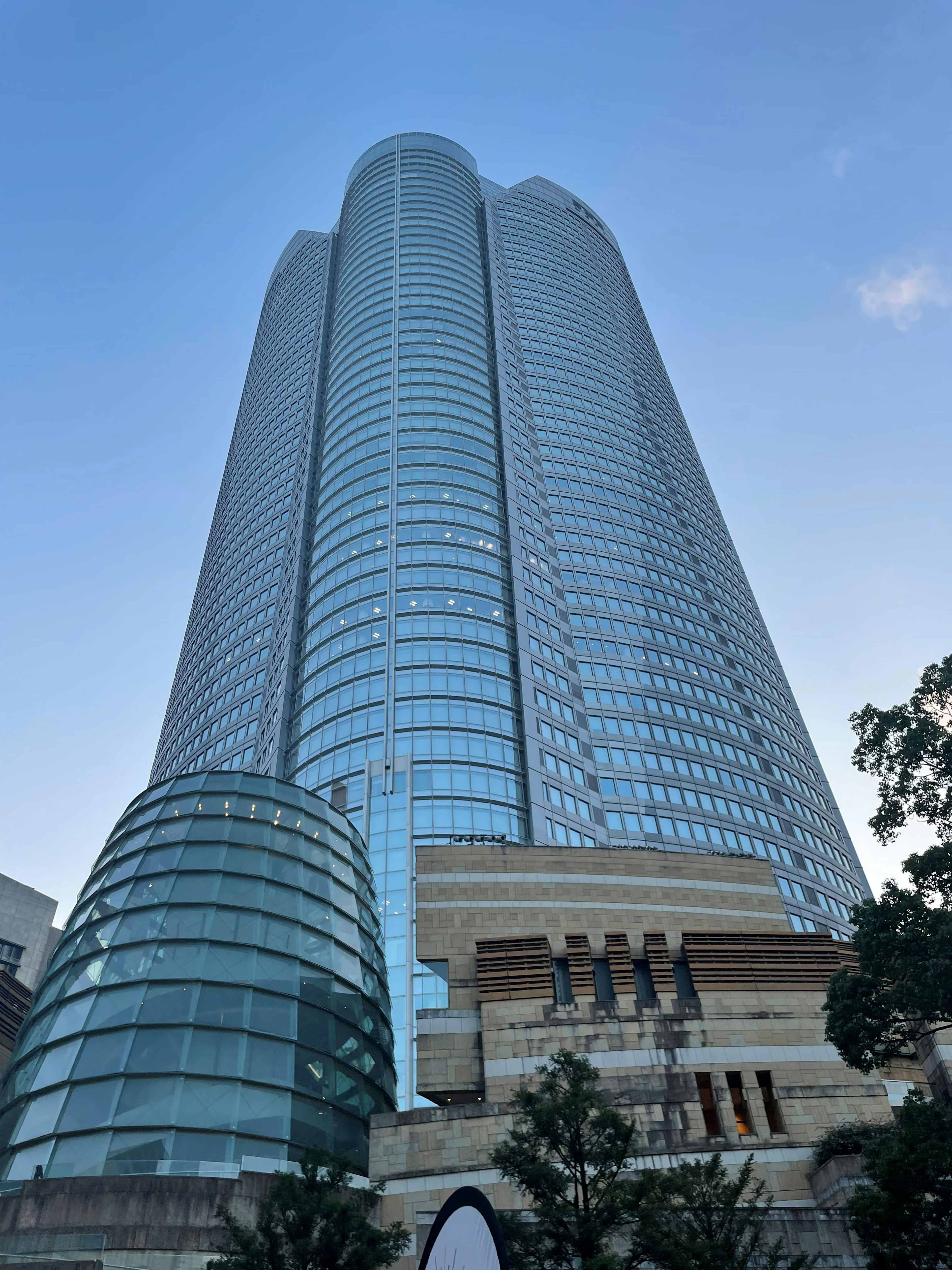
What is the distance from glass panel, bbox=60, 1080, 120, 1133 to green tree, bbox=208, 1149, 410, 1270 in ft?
27.4

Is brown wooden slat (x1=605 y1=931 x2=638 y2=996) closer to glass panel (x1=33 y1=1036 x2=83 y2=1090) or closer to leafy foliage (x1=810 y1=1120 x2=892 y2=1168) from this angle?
leafy foliage (x1=810 y1=1120 x2=892 y2=1168)

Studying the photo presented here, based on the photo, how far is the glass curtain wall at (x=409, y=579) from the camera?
6956 centimetres

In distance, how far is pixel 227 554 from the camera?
430 feet

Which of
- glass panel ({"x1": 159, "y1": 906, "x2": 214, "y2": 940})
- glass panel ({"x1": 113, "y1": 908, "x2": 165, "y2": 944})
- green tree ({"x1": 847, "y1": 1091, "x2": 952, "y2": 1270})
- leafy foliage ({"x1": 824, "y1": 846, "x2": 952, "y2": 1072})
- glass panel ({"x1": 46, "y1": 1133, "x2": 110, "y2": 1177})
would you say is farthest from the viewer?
glass panel ({"x1": 113, "y1": 908, "x2": 165, "y2": 944})

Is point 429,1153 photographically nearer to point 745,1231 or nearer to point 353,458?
point 745,1231

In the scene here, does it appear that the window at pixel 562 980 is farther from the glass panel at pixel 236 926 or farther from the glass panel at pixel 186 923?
the glass panel at pixel 186 923

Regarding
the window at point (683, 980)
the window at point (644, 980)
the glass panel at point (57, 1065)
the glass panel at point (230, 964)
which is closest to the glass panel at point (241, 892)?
the glass panel at point (230, 964)

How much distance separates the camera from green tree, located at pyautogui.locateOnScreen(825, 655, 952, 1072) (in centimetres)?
2397

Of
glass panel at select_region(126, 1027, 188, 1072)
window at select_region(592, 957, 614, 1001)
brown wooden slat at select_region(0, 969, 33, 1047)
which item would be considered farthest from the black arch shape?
brown wooden slat at select_region(0, 969, 33, 1047)

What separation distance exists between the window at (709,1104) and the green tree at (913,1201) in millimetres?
11356

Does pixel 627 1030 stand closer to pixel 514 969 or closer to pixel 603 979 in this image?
pixel 603 979

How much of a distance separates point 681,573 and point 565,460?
1846 centimetres

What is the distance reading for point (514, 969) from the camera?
39.0 meters

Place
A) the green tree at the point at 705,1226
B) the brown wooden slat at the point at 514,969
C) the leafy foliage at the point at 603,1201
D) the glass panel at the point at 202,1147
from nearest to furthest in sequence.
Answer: the green tree at the point at 705,1226
the leafy foliage at the point at 603,1201
the glass panel at the point at 202,1147
the brown wooden slat at the point at 514,969
